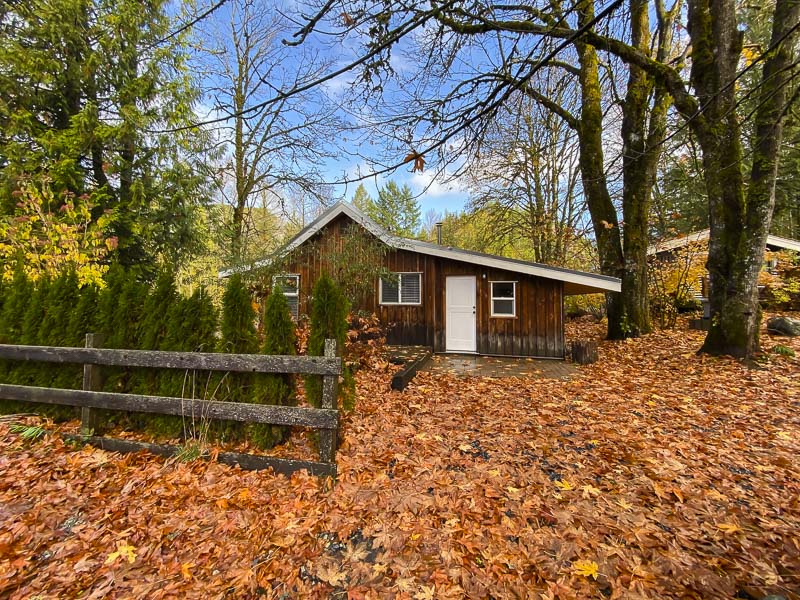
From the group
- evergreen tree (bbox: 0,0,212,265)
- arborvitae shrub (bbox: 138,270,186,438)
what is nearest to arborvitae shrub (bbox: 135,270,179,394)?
arborvitae shrub (bbox: 138,270,186,438)

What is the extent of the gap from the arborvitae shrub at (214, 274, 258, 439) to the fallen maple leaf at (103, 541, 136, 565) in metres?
1.21

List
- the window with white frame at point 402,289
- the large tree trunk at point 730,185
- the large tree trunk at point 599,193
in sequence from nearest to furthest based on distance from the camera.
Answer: the large tree trunk at point 730,185, the large tree trunk at point 599,193, the window with white frame at point 402,289

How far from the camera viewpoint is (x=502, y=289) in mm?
9211

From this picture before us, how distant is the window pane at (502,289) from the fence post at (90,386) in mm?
8276

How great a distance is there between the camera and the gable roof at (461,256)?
7797 millimetres

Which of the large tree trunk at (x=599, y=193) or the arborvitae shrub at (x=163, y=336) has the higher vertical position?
the large tree trunk at (x=599, y=193)

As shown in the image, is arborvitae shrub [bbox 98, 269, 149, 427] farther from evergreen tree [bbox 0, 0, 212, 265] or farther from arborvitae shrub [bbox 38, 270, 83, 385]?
evergreen tree [bbox 0, 0, 212, 265]

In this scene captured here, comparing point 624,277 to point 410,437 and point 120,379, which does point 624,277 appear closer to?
point 410,437

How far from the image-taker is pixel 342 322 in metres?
3.40

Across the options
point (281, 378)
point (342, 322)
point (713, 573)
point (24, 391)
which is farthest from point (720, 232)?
point (24, 391)

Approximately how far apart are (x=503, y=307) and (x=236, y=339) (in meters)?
7.40

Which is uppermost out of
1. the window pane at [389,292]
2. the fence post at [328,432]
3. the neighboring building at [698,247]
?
the neighboring building at [698,247]

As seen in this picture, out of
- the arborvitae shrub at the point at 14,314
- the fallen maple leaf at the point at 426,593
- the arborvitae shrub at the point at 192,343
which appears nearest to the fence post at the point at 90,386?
the arborvitae shrub at the point at 192,343

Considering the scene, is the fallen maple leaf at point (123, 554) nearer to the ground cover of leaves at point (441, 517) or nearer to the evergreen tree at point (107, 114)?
the ground cover of leaves at point (441, 517)
